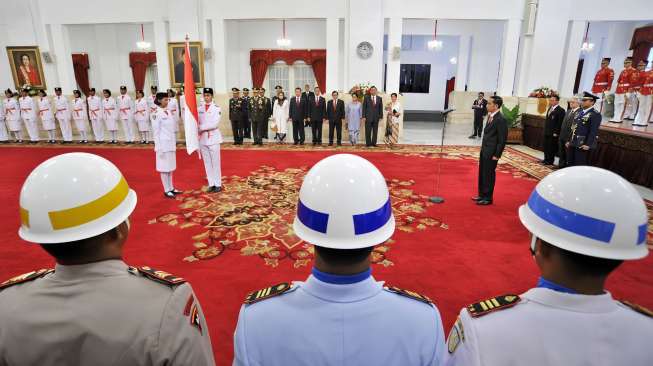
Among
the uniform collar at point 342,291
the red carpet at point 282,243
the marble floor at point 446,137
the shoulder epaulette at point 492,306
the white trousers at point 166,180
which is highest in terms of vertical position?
the uniform collar at point 342,291

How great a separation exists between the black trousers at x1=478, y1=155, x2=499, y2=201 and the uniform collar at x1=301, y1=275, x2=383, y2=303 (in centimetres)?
414

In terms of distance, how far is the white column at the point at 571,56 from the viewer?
10.1m

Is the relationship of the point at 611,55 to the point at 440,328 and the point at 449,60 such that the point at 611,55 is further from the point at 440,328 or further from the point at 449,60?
the point at 440,328

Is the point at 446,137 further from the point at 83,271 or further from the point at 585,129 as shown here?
the point at 83,271

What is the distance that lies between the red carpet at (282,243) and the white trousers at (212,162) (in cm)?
24

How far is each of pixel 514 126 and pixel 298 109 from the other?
5.35 metres

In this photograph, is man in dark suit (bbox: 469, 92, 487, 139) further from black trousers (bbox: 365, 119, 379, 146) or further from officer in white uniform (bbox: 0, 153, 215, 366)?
officer in white uniform (bbox: 0, 153, 215, 366)

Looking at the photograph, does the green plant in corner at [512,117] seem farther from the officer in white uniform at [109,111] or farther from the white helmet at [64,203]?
the officer in white uniform at [109,111]

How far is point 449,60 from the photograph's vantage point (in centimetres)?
1719

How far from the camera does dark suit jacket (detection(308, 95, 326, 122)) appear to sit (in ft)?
Answer: 30.1

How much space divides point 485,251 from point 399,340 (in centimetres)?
283

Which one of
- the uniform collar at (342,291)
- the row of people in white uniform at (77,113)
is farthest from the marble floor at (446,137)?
the uniform collar at (342,291)

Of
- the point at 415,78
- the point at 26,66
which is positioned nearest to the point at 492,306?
the point at 26,66

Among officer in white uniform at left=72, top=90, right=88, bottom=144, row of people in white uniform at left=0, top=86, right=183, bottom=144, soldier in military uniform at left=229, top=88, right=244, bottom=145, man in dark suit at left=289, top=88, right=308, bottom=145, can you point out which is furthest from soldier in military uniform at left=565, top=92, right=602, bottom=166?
officer in white uniform at left=72, top=90, right=88, bottom=144
